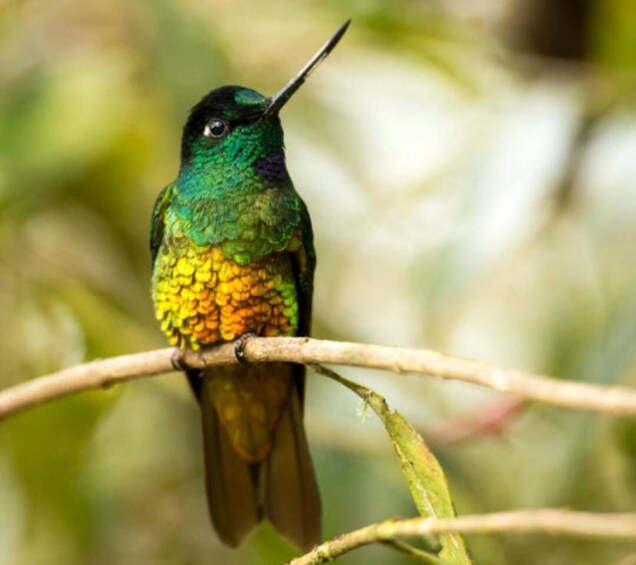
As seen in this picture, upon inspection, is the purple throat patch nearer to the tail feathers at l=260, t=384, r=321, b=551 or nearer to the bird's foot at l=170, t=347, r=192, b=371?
the bird's foot at l=170, t=347, r=192, b=371

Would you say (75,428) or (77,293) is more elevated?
(77,293)

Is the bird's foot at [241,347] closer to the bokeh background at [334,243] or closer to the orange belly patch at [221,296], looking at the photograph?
the orange belly patch at [221,296]

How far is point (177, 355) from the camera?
152cm

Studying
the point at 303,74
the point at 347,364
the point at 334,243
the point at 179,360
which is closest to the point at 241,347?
the point at 179,360

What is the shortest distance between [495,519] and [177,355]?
0.83 metres

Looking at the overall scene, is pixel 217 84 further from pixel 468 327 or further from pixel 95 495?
pixel 468 327

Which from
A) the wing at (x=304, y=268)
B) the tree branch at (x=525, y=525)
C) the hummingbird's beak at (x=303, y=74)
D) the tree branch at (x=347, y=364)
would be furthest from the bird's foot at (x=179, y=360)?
the tree branch at (x=525, y=525)

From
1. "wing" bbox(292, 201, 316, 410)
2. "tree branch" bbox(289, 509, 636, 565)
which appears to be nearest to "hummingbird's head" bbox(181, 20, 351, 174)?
"wing" bbox(292, 201, 316, 410)

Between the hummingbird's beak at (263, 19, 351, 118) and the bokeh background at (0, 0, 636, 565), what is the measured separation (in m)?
0.75

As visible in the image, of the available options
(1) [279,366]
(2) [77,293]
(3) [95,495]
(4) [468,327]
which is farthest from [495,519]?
(4) [468,327]

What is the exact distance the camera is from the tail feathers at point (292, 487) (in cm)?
166

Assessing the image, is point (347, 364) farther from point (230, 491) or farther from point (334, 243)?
point (334, 243)

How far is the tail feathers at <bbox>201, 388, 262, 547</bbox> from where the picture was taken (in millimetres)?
1675

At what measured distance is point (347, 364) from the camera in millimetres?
965
